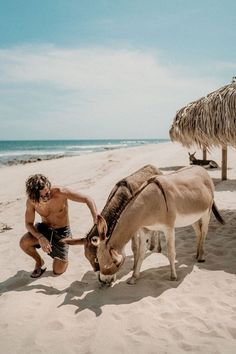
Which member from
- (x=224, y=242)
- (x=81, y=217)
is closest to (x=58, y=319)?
(x=224, y=242)

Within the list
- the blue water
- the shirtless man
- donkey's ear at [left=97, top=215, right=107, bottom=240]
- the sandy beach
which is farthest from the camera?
the blue water

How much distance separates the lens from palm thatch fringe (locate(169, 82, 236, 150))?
260 inches

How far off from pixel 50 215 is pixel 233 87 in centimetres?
422

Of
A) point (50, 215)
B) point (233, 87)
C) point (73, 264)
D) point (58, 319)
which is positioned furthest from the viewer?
point (233, 87)

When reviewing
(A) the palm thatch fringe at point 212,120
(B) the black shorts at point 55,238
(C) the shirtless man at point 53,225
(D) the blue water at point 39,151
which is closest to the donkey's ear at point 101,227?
(C) the shirtless man at point 53,225

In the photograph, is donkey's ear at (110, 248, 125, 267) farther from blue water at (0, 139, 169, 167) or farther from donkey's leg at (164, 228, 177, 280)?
blue water at (0, 139, 169, 167)

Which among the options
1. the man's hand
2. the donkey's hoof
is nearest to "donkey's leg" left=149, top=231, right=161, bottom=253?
the donkey's hoof

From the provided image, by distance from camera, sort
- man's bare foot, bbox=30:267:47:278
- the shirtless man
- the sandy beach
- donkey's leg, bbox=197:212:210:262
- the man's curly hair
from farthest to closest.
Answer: donkey's leg, bbox=197:212:210:262 → man's bare foot, bbox=30:267:47:278 → the shirtless man → the man's curly hair → the sandy beach

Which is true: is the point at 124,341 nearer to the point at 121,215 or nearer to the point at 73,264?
the point at 121,215

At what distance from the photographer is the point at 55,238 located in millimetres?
4699

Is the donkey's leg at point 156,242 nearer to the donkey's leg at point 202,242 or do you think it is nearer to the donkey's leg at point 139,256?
the donkey's leg at point 202,242

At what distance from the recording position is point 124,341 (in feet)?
9.82

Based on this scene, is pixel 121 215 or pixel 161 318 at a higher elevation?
pixel 121 215

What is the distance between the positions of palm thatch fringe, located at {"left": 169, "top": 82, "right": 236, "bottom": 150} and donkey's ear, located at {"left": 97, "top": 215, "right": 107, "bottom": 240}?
152 inches
